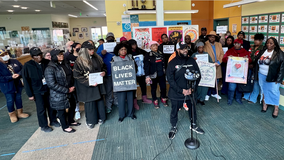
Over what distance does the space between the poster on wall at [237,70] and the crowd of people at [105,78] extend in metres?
0.17

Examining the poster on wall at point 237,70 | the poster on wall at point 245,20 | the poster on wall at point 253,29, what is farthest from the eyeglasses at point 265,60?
the poster on wall at point 245,20

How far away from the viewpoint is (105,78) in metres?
3.99

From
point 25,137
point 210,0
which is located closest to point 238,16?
point 210,0

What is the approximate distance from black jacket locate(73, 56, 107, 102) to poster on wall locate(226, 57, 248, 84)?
2.92 metres

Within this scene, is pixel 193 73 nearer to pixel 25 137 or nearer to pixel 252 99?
pixel 252 99

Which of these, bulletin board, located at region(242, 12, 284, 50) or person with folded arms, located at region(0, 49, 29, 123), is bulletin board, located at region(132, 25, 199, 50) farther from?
person with folded arms, located at region(0, 49, 29, 123)

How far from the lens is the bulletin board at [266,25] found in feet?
20.4

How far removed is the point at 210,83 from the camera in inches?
172

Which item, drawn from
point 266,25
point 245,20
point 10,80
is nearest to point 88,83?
point 10,80

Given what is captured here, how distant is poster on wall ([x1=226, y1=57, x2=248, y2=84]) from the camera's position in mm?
Result: 4223

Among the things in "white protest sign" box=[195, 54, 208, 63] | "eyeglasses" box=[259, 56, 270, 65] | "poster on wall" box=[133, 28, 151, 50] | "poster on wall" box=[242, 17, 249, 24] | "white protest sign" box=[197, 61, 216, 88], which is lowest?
"white protest sign" box=[197, 61, 216, 88]

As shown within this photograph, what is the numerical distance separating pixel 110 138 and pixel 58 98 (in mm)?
1192

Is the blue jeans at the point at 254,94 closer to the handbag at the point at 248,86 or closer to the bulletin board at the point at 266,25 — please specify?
the handbag at the point at 248,86

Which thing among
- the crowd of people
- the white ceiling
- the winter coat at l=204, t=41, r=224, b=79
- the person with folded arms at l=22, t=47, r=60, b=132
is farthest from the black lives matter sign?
the white ceiling
